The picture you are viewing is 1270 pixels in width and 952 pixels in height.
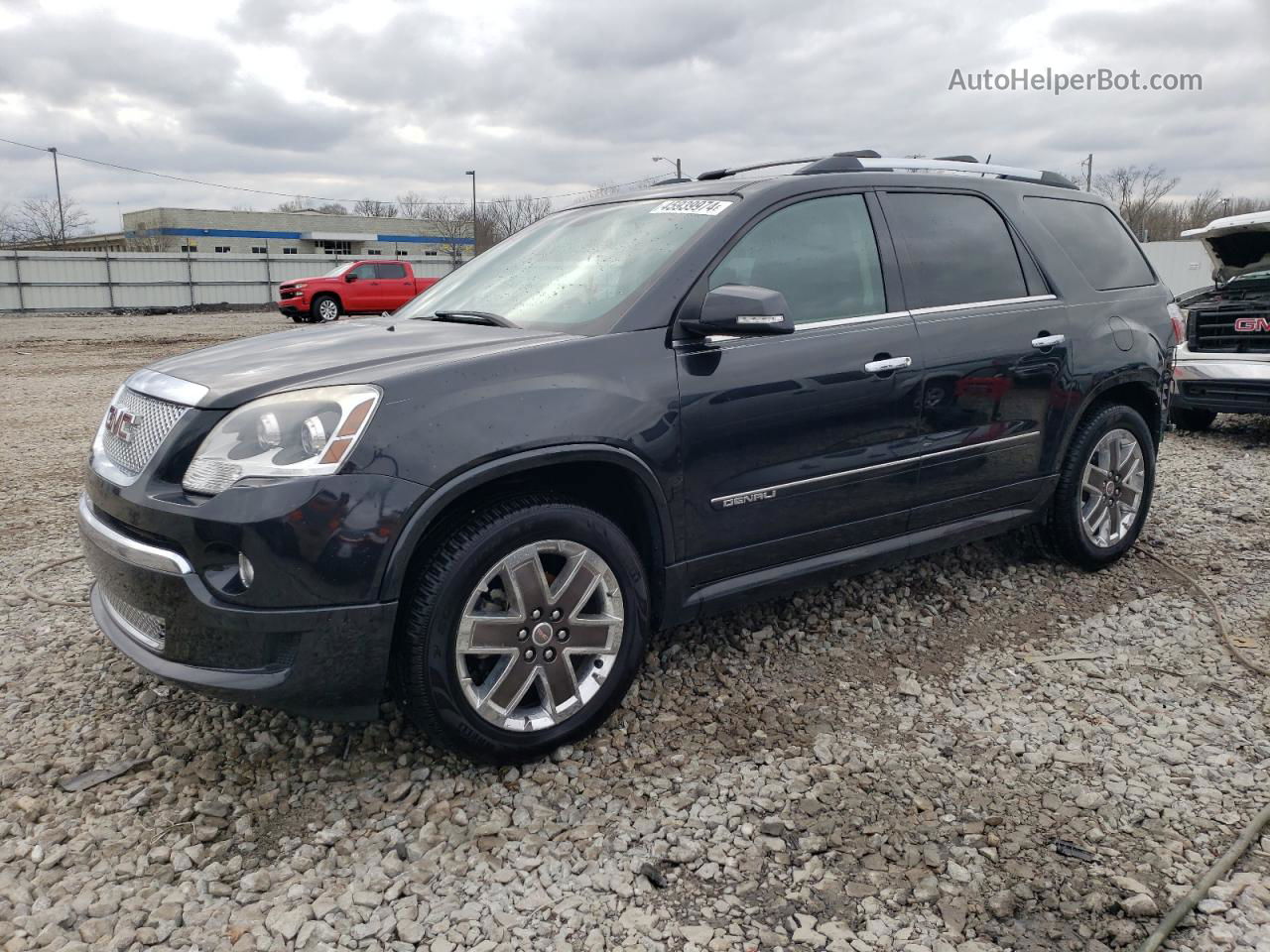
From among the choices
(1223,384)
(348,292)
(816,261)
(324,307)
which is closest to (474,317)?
(816,261)

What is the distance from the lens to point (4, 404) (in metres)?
10.5

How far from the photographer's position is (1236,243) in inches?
310

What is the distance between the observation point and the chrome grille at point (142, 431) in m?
2.72

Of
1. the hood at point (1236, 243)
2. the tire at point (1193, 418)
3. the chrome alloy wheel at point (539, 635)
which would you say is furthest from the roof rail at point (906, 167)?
the tire at point (1193, 418)

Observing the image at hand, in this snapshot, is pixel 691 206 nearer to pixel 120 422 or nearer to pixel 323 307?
pixel 120 422

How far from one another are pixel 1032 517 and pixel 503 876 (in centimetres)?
298

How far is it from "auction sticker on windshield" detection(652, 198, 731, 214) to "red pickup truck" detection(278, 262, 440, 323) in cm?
2232

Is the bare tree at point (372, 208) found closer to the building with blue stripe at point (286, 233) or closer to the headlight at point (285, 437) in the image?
the building with blue stripe at point (286, 233)

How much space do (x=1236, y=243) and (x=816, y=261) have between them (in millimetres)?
6182

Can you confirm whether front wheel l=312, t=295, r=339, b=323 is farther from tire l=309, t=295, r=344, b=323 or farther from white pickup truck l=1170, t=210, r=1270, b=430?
white pickup truck l=1170, t=210, r=1270, b=430

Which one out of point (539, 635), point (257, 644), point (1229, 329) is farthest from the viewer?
point (1229, 329)

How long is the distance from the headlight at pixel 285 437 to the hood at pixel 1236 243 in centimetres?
714

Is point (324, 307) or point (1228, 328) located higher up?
point (324, 307)

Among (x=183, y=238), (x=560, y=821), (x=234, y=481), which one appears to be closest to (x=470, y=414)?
(x=234, y=481)
